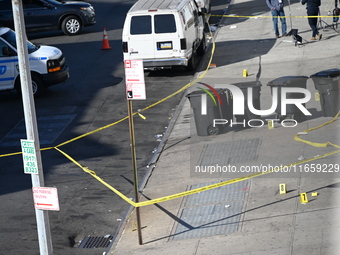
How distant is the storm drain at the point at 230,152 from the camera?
44.8 ft

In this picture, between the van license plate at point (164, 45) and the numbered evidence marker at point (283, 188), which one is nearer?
the numbered evidence marker at point (283, 188)

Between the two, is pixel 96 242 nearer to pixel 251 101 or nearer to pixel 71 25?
pixel 251 101

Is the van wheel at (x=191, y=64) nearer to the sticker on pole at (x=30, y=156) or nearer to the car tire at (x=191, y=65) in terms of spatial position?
the car tire at (x=191, y=65)

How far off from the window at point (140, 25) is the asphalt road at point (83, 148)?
159cm

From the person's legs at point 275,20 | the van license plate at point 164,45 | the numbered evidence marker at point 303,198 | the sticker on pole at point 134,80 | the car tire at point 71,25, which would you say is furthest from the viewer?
the car tire at point 71,25

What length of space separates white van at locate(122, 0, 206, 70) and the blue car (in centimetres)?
747

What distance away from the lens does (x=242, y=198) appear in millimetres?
11742

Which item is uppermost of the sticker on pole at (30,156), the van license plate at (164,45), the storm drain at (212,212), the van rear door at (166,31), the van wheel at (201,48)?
the van rear door at (166,31)

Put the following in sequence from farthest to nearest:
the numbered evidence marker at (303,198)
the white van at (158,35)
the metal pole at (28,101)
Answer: the white van at (158,35)
the numbered evidence marker at (303,198)
the metal pole at (28,101)

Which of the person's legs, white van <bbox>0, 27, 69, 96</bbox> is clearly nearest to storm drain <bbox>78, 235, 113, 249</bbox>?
white van <bbox>0, 27, 69, 96</bbox>

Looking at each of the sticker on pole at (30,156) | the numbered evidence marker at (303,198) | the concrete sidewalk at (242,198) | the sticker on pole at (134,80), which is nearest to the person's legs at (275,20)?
the concrete sidewalk at (242,198)

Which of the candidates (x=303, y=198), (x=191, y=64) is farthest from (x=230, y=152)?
(x=191, y=64)

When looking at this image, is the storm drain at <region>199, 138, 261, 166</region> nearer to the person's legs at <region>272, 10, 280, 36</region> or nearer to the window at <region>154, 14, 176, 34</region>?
the window at <region>154, 14, 176, 34</region>

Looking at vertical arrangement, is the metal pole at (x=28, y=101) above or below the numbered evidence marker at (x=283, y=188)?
above
